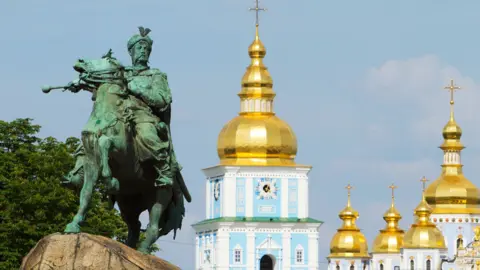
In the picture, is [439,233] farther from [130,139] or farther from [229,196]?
[130,139]

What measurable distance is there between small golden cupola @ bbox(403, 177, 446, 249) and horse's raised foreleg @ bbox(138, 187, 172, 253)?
294ft

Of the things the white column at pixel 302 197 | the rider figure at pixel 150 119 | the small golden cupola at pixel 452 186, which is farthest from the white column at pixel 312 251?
the rider figure at pixel 150 119

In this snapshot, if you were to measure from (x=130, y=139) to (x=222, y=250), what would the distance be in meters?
87.9

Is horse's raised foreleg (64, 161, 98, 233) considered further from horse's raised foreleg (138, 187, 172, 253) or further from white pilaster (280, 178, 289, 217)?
white pilaster (280, 178, 289, 217)

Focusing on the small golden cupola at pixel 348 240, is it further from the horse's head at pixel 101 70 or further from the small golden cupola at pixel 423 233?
the horse's head at pixel 101 70

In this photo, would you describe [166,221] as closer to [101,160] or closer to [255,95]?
[101,160]

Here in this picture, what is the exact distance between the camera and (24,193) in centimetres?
3738

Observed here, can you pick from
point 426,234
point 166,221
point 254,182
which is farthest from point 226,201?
point 166,221

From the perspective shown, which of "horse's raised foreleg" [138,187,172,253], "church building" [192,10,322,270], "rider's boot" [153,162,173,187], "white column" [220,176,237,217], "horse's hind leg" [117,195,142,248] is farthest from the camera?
"white column" [220,176,237,217]

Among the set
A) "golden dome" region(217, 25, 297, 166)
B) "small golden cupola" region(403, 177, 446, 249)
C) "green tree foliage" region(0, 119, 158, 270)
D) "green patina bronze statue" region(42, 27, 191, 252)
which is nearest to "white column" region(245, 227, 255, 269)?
"golden dome" region(217, 25, 297, 166)

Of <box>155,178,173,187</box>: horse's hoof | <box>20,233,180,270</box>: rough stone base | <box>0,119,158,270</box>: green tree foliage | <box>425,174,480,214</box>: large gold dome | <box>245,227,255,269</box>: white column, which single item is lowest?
<box>20,233,180,270</box>: rough stone base

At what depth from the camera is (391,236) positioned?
114125mm

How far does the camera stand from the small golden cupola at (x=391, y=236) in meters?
113

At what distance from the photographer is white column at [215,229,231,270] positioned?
4107 inches
